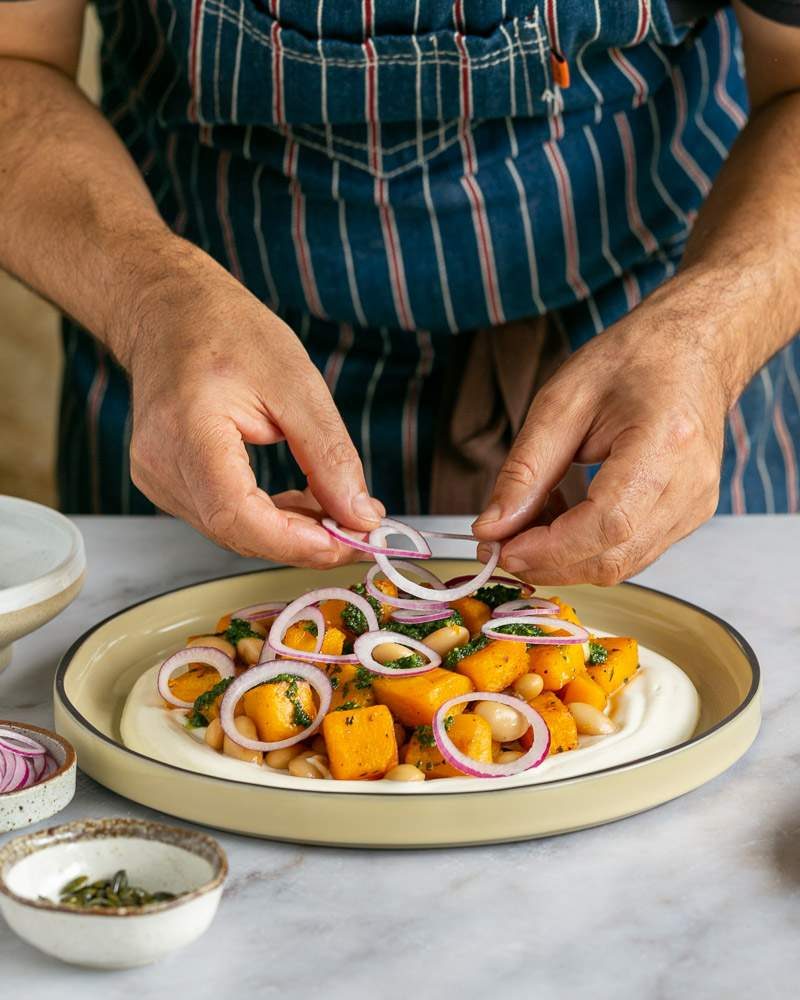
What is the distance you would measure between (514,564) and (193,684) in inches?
13.3

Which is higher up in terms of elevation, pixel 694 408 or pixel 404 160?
pixel 404 160

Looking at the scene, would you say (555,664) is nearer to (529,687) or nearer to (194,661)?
(529,687)

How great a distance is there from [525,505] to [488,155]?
74 cm

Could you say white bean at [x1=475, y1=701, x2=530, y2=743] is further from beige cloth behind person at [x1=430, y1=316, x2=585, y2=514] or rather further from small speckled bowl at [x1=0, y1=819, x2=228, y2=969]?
beige cloth behind person at [x1=430, y1=316, x2=585, y2=514]

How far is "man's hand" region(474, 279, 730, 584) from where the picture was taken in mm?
1291

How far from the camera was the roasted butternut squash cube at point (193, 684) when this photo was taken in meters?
1.33

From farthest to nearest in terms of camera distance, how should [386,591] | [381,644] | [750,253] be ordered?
[750,253] → [386,591] → [381,644]

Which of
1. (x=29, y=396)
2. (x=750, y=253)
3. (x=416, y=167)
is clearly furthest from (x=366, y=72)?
(x=29, y=396)

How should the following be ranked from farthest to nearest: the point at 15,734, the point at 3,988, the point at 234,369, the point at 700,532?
the point at 700,532 < the point at 234,369 < the point at 15,734 < the point at 3,988

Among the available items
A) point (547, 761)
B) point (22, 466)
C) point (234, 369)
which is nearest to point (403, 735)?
point (547, 761)

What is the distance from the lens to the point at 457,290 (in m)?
1.99

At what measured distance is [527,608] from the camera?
4.48 ft

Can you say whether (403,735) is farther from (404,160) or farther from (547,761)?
(404,160)

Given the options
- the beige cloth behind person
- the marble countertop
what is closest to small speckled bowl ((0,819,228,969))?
the marble countertop
